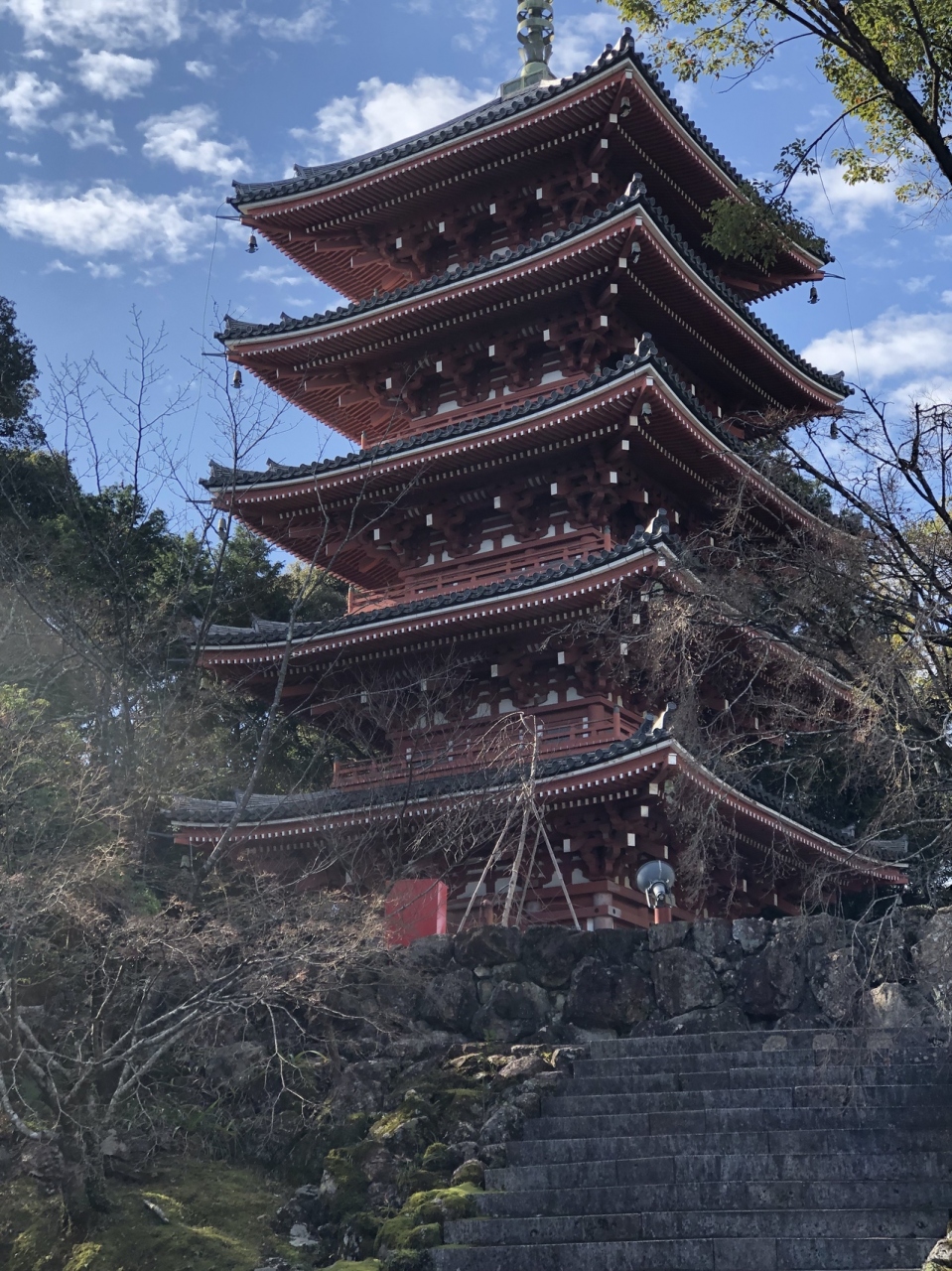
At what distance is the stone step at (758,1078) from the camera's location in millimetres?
11242

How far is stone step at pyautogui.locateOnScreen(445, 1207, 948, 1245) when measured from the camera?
9.41 metres

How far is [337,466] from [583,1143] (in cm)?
1160

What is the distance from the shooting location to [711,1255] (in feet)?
30.5

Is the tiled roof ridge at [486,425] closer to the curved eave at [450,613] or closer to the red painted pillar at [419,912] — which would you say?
the curved eave at [450,613]

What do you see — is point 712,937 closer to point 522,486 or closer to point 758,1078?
point 758,1078

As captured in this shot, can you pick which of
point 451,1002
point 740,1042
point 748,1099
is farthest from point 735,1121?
point 451,1002

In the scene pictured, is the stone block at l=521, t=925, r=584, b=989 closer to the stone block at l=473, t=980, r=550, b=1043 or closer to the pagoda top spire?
the stone block at l=473, t=980, r=550, b=1043

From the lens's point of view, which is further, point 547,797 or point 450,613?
point 450,613

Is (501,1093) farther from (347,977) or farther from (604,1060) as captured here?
(347,977)

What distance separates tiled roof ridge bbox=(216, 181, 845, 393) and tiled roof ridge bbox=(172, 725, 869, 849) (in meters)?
7.08

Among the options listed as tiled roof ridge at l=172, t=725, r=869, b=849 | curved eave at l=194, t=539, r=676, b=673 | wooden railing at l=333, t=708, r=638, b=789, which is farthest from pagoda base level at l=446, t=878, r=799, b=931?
curved eave at l=194, t=539, r=676, b=673

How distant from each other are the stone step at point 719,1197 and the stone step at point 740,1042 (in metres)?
2.09

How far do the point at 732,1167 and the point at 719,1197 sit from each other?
1.19ft

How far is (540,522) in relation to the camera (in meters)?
19.5
